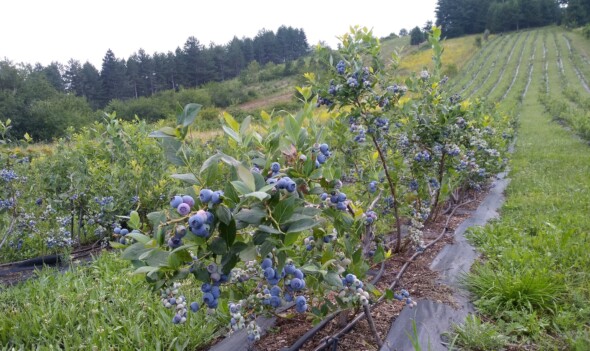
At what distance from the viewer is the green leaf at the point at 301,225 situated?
1.00m

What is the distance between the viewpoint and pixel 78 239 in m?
3.86

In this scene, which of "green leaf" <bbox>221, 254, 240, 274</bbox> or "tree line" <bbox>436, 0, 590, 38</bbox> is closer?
"green leaf" <bbox>221, 254, 240, 274</bbox>

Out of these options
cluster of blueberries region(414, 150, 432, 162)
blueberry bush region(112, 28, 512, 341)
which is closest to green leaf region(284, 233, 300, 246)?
blueberry bush region(112, 28, 512, 341)

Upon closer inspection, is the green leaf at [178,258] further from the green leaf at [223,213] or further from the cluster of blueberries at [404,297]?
the cluster of blueberries at [404,297]

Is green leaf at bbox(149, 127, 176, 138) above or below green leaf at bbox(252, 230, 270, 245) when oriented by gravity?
above

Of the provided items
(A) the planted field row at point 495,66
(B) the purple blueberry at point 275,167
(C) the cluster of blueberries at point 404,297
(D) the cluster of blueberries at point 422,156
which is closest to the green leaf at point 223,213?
(B) the purple blueberry at point 275,167

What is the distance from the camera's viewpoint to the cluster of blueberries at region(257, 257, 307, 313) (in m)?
1.04

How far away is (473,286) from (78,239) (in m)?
3.52

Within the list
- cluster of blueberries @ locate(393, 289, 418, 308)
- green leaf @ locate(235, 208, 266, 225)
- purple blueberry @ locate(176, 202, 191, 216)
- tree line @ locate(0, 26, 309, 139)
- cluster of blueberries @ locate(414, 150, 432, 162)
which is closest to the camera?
purple blueberry @ locate(176, 202, 191, 216)

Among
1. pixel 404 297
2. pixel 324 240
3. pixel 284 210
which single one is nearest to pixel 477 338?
pixel 404 297

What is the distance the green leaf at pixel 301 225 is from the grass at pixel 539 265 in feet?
3.94

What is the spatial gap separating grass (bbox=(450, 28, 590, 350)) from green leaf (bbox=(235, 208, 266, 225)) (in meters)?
1.31

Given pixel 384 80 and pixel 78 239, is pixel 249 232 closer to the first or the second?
pixel 384 80

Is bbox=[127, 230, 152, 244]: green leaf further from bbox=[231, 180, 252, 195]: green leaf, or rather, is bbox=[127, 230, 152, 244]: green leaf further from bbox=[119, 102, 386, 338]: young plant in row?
bbox=[231, 180, 252, 195]: green leaf
